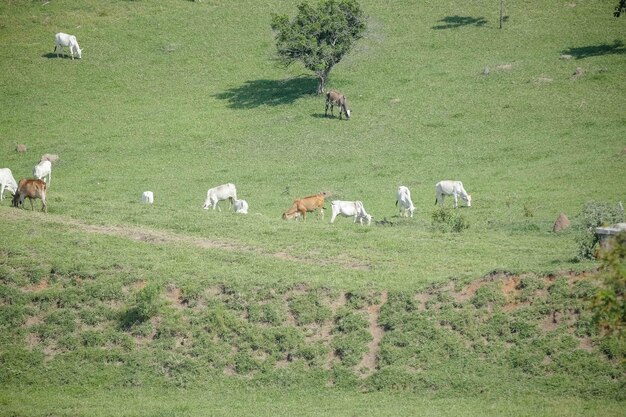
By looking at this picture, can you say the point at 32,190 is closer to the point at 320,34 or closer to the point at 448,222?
the point at 448,222

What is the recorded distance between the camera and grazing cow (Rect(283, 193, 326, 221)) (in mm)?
33312

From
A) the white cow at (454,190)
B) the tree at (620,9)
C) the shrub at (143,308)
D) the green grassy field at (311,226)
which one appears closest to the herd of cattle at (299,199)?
the white cow at (454,190)

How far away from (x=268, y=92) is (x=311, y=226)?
92.3 ft

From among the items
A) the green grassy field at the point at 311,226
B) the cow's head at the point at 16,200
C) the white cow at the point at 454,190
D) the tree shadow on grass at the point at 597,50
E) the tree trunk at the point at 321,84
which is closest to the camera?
the green grassy field at the point at 311,226

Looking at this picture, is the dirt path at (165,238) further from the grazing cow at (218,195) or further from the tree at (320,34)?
the tree at (320,34)

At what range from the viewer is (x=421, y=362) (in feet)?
67.1

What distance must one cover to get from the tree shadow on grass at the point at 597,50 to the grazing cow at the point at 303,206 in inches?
1135

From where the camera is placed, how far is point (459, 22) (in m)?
63.6

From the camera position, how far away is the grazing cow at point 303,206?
3331 centimetres

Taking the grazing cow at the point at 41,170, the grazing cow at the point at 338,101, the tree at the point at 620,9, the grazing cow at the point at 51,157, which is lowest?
the grazing cow at the point at 41,170

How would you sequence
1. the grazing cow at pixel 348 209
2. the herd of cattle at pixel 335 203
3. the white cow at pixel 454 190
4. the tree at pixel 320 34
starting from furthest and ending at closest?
the tree at pixel 320 34
the white cow at pixel 454 190
the herd of cattle at pixel 335 203
the grazing cow at pixel 348 209

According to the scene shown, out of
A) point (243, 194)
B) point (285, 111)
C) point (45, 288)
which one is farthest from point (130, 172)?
point (45, 288)

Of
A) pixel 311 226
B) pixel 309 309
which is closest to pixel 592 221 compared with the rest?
pixel 311 226

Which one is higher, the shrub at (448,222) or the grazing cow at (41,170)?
the grazing cow at (41,170)
